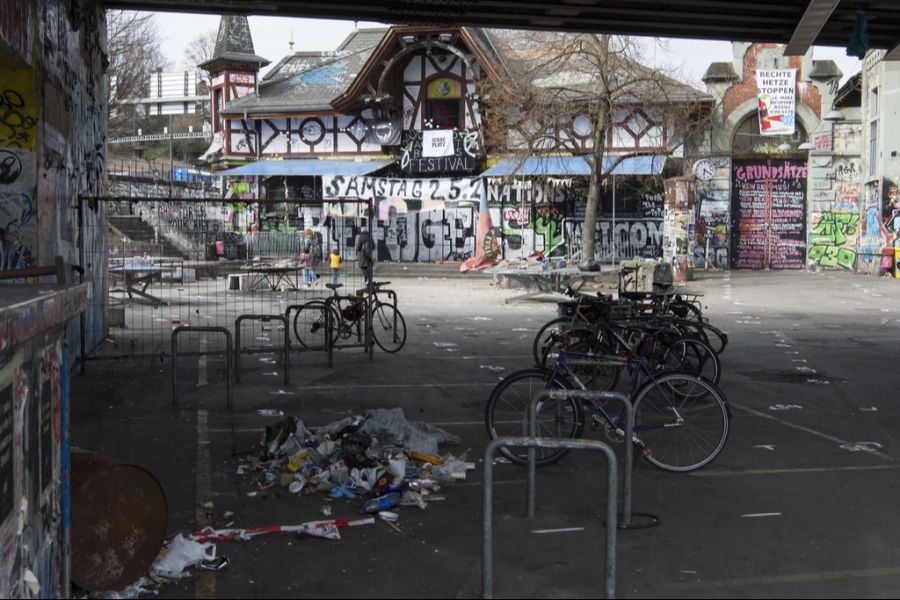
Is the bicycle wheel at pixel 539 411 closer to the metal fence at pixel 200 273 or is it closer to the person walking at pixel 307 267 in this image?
the metal fence at pixel 200 273

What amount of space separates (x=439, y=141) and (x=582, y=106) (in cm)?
812

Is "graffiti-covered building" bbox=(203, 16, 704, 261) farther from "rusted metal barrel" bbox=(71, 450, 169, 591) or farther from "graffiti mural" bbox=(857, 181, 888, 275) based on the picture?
"rusted metal barrel" bbox=(71, 450, 169, 591)

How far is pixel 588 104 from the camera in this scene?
3228 centimetres

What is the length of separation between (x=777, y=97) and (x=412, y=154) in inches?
558

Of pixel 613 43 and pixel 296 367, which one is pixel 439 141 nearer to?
pixel 613 43

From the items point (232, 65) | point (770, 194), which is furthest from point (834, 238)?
point (232, 65)

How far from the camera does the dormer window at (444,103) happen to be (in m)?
39.3

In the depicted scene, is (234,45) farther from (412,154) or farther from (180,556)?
(180,556)

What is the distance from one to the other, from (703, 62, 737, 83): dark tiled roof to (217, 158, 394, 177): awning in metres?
12.9

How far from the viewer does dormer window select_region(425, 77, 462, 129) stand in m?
39.3

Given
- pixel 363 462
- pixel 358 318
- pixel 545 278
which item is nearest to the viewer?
pixel 363 462

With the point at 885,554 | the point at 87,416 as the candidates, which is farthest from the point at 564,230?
the point at 885,554

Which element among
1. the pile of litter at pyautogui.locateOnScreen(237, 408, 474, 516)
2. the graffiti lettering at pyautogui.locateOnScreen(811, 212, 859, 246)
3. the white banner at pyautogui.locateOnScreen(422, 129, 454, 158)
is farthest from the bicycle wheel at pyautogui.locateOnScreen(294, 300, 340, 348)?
the graffiti lettering at pyautogui.locateOnScreen(811, 212, 859, 246)

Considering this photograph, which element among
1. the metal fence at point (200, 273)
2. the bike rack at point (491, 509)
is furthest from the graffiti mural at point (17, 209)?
the bike rack at point (491, 509)
